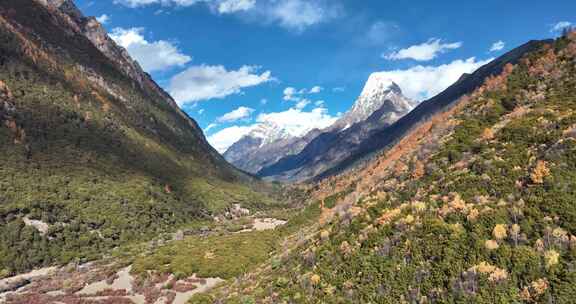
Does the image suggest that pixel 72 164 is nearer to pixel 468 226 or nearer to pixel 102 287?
pixel 102 287

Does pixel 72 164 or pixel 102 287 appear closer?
pixel 102 287

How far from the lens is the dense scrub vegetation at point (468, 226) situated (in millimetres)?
20984

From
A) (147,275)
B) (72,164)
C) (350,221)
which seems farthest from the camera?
(72,164)

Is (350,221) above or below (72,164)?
below

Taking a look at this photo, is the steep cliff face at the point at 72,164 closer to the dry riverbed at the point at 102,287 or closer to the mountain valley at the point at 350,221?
the mountain valley at the point at 350,221

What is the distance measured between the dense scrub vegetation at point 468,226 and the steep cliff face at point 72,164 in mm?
61022

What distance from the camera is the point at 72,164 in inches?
4208

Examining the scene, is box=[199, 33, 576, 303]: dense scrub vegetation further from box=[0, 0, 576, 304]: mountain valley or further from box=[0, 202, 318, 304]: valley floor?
box=[0, 202, 318, 304]: valley floor

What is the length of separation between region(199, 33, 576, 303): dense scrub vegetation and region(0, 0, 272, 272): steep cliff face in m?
61.0

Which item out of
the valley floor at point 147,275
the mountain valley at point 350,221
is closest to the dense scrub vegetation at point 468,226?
the mountain valley at point 350,221

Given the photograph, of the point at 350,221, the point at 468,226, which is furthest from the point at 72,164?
the point at 468,226

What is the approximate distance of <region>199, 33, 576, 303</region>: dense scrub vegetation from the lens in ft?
68.8

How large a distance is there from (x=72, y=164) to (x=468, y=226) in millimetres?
112309

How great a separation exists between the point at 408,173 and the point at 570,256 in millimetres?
19491
